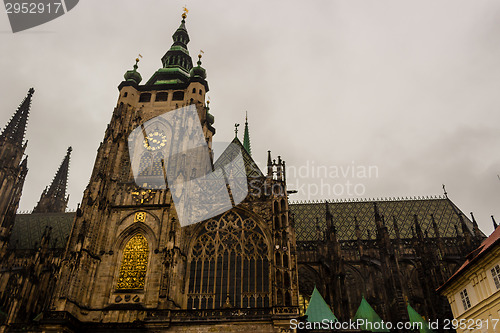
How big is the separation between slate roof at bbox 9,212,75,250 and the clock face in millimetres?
13746

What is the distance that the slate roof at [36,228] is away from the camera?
3806cm

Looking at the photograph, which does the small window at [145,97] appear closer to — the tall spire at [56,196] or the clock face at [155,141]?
the clock face at [155,141]

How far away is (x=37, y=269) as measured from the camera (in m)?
30.5

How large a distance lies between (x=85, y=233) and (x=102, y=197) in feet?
9.64

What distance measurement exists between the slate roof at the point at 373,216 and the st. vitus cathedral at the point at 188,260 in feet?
0.95

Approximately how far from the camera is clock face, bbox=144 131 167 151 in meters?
30.8

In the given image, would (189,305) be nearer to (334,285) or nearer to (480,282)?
(334,285)

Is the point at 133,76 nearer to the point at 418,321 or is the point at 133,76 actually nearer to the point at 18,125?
the point at 18,125

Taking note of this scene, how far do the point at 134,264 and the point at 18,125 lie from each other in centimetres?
3287

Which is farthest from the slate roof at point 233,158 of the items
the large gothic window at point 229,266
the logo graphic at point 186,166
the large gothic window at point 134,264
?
the large gothic window at point 134,264

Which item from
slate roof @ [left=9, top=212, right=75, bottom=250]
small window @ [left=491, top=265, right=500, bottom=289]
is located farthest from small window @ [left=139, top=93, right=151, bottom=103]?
small window @ [left=491, top=265, right=500, bottom=289]

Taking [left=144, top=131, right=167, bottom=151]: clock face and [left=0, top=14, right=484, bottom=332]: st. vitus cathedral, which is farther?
[left=144, top=131, right=167, bottom=151]: clock face

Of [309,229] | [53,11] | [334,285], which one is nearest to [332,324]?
[334,285]

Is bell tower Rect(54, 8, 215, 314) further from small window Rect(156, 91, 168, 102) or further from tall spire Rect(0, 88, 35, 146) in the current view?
tall spire Rect(0, 88, 35, 146)
